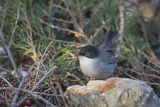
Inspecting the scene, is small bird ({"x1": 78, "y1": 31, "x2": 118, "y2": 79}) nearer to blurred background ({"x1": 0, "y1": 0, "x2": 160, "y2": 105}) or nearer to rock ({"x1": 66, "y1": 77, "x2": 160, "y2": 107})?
blurred background ({"x1": 0, "y1": 0, "x2": 160, "y2": 105})

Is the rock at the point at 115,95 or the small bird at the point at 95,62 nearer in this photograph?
the rock at the point at 115,95

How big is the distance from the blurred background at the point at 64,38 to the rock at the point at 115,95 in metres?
0.17

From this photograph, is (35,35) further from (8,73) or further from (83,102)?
(83,102)

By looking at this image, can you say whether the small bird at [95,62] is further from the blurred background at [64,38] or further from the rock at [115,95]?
the rock at [115,95]

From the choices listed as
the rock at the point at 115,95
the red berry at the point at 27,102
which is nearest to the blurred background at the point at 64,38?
the red berry at the point at 27,102

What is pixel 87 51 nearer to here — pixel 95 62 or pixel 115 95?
pixel 95 62

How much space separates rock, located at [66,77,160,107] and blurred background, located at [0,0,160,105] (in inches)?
6.9

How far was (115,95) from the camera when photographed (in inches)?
140

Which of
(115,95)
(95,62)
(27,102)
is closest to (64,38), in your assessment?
(95,62)

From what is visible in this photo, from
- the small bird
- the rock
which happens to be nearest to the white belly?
the small bird

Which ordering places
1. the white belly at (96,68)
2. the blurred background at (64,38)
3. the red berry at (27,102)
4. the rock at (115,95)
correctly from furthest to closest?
the white belly at (96,68) → the blurred background at (64,38) → the red berry at (27,102) → the rock at (115,95)

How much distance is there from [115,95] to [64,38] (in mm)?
1973

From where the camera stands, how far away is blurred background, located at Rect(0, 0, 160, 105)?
13.6ft

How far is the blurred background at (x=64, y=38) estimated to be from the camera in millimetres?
4160
